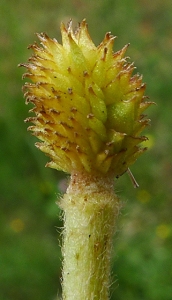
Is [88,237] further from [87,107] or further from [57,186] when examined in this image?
[57,186]

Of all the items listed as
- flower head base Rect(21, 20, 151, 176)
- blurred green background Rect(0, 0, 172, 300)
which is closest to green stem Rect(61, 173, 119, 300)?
flower head base Rect(21, 20, 151, 176)

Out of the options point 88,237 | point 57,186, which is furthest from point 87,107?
point 57,186

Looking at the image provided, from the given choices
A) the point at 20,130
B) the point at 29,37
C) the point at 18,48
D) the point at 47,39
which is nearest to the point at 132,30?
the point at 29,37

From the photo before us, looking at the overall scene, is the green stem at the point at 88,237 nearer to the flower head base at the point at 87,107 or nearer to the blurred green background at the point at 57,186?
the flower head base at the point at 87,107

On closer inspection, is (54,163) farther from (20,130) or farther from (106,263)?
(20,130)

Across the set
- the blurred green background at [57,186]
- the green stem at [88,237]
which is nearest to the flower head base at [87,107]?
the green stem at [88,237]

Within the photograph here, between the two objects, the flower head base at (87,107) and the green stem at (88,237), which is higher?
the flower head base at (87,107)
